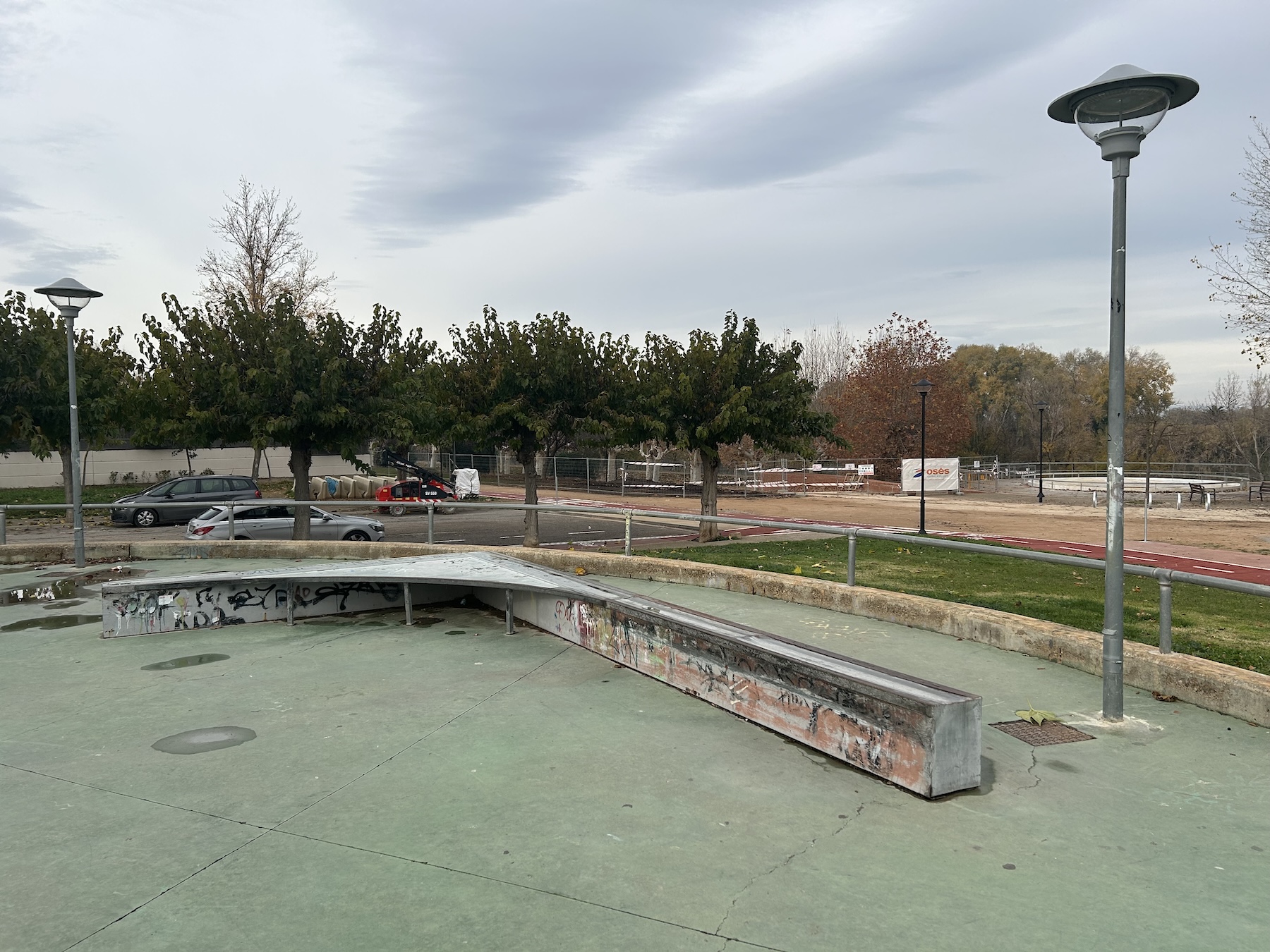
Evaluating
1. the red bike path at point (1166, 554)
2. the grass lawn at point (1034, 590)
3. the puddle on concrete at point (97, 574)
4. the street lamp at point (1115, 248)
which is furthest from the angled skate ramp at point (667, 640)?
the red bike path at point (1166, 554)

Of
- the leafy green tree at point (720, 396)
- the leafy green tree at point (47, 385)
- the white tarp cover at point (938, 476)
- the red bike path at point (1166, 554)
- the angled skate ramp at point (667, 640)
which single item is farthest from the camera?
the white tarp cover at point (938, 476)

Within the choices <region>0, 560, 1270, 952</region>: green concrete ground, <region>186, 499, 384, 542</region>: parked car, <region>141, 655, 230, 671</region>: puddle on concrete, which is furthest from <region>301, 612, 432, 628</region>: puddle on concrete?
<region>186, 499, 384, 542</region>: parked car

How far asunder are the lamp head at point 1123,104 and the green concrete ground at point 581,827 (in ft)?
12.0

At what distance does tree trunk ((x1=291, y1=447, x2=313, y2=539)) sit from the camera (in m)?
19.2

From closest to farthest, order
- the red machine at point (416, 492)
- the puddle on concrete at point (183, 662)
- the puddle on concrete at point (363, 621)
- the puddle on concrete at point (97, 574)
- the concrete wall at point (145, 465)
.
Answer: the puddle on concrete at point (183, 662) < the puddle on concrete at point (363, 621) < the puddle on concrete at point (97, 574) < the red machine at point (416, 492) < the concrete wall at point (145, 465)

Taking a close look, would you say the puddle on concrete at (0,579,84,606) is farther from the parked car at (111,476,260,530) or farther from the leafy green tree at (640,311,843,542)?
the parked car at (111,476,260,530)

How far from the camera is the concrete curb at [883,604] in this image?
579 centimetres

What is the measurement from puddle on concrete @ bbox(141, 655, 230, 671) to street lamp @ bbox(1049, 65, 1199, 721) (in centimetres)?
668

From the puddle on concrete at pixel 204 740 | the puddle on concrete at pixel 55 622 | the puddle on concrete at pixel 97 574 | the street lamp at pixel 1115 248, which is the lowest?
the puddle on concrete at pixel 55 622

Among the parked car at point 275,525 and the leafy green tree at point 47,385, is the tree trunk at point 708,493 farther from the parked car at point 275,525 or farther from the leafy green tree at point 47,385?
the leafy green tree at point 47,385

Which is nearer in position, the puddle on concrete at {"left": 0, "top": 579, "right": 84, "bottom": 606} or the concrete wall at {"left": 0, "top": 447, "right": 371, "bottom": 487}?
the puddle on concrete at {"left": 0, "top": 579, "right": 84, "bottom": 606}

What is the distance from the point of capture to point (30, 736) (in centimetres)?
541

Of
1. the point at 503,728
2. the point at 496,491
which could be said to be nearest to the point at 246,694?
the point at 503,728

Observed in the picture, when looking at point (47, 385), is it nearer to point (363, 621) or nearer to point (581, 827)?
point (363, 621)
